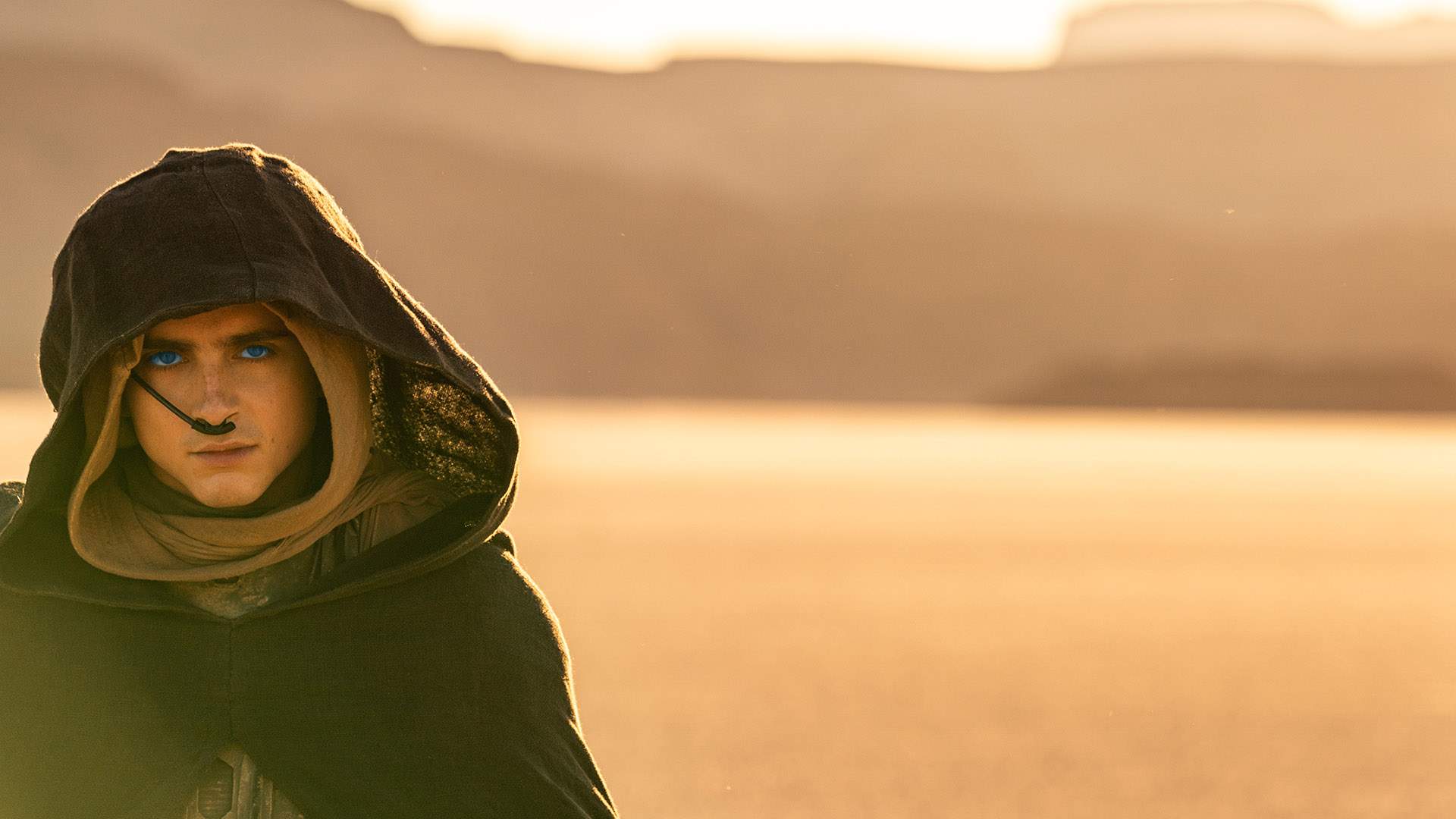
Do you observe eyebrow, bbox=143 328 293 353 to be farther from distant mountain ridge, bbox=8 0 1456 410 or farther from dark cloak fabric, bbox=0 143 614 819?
distant mountain ridge, bbox=8 0 1456 410

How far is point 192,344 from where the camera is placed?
198 cm

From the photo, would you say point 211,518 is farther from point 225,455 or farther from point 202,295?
point 202,295

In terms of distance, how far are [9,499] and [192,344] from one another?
0.34m

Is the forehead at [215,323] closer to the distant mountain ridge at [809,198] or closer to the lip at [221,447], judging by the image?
the lip at [221,447]

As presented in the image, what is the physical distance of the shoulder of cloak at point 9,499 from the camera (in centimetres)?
211

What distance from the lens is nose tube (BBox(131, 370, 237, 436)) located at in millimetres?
1938

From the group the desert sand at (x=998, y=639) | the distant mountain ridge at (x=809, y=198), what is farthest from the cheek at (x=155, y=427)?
the distant mountain ridge at (x=809, y=198)

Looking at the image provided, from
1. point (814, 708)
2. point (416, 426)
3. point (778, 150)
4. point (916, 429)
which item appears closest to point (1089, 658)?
point (814, 708)

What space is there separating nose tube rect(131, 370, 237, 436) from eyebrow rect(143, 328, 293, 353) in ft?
0.12

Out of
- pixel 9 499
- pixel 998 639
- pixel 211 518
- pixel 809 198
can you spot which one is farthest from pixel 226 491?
pixel 809 198

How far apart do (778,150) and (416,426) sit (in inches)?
2828

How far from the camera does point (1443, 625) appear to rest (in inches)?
437

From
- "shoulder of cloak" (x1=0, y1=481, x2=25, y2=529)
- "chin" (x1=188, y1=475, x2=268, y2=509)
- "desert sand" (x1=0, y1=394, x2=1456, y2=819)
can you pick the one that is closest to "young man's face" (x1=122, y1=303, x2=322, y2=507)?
"chin" (x1=188, y1=475, x2=268, y2=509)

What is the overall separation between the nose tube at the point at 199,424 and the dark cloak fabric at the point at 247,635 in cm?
6
